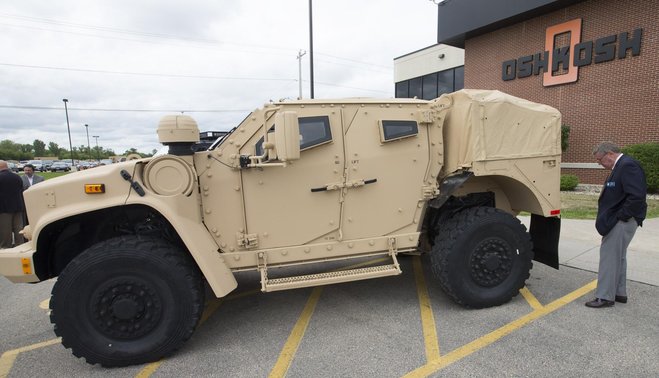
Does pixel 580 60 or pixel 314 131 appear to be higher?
pixel 580 60

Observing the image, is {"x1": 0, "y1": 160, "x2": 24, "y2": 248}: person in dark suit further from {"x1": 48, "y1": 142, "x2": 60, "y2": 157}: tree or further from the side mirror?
{"x1": 48, "y1": 142, "x2": 60, "y2": 157}: tree

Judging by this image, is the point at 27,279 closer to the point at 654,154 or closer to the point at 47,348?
the point at 47,348

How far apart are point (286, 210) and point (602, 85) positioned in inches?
539

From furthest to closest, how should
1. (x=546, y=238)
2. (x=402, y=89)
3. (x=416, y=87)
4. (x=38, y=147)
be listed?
(x=38, y=147) → (x=402, y=89) → (x=416, y=87) → (x=546, y=238)

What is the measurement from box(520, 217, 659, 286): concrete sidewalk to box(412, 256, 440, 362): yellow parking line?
211cm

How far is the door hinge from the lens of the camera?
347 cm

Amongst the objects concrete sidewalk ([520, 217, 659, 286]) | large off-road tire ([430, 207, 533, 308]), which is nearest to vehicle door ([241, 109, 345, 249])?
large off-road tire ([430, 207, 533, 308])

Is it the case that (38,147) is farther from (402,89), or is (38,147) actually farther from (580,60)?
(580,60)

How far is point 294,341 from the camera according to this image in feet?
11.4

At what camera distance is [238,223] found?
137 inches

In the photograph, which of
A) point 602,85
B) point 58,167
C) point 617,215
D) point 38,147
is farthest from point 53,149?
point 617,215

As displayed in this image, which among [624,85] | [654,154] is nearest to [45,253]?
[654,154]

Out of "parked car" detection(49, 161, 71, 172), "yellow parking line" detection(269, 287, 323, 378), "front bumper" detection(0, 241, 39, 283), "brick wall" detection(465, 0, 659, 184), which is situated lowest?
"parked car" detection(49, 161, 71, 172)

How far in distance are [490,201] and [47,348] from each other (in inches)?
183
